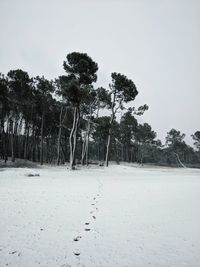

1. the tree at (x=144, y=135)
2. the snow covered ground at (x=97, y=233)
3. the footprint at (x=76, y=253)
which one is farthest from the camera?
the tree at (x=144, y=135)

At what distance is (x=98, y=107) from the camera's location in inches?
1288

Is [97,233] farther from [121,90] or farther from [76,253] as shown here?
[121,90]

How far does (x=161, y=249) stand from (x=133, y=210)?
2.42 meters

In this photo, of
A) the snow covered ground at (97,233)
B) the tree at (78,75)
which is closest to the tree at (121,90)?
the tree at (78,75)

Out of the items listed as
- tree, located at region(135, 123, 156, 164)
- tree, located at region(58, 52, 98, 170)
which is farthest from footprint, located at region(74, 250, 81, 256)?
tree, located at region(135, 123, 156, 164)

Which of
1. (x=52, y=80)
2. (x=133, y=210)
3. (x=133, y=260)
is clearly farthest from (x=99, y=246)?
(x=52, y=80)

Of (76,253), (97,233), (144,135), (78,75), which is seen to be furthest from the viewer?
(144,135)

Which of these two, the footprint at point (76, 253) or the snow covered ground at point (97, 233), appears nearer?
the snow covered ground at point (97, 233)

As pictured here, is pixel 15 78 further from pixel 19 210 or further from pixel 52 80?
pixel 19 210

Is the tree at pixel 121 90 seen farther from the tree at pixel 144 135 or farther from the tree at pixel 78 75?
the tree at pixel 144 135

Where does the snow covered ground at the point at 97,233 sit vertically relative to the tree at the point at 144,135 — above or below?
below

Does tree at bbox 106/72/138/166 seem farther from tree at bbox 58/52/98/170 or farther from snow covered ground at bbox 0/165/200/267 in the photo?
snow covered ground at bbox 0/165/200/267

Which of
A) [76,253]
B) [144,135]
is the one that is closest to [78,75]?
[76,253]

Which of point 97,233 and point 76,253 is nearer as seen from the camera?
point 76,253
